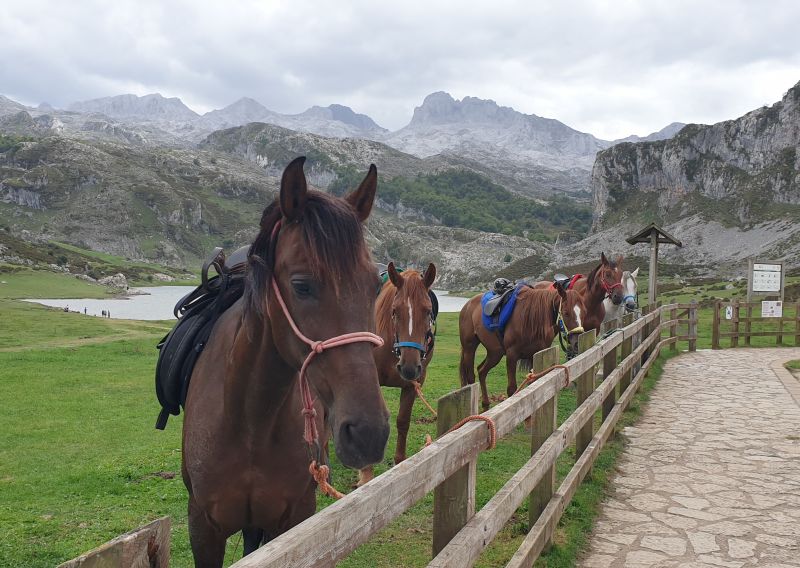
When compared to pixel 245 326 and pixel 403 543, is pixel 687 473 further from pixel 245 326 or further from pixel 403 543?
pixel 245 326

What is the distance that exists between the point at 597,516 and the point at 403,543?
1.88 metres

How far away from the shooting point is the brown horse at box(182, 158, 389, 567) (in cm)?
194

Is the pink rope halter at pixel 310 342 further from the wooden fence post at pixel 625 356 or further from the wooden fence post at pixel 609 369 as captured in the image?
the wooden fence post at pixel 625 356

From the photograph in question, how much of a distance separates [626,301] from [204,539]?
10192 mm

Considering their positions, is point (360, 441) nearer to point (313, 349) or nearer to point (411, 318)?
point (313, 349)

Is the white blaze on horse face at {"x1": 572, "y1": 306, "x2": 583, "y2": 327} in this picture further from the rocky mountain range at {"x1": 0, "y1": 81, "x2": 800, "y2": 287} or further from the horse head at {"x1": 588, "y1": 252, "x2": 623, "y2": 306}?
the rocky mountain range at {"x1": 0, "y1": 81, "x2": 800, "y2": 287}

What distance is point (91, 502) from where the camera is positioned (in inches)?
250

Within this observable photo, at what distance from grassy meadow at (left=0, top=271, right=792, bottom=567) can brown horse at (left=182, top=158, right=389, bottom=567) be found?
0.62m

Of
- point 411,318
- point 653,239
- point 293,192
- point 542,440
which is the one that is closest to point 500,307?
point 411,318

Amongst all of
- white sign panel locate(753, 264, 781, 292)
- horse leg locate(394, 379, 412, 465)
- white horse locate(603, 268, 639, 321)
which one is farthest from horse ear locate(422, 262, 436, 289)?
white sign panel locate(753, 264, 781, 292)

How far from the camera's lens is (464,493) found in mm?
2570

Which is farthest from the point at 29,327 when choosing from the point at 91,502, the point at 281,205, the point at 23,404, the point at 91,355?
the point at 281,205

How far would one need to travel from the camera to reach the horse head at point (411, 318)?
543cm

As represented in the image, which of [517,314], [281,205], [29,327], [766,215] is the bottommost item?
[29,327]
